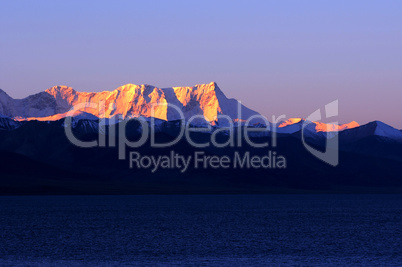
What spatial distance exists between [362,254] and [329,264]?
900cm

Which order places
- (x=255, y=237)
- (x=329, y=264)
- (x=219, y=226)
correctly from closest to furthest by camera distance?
(x=329, y=264) → (x=255, y=237) → (x=219, y=226)

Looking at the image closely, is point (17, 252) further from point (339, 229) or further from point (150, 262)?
point (339, 229)

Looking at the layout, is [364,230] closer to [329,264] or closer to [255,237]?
[255,237]

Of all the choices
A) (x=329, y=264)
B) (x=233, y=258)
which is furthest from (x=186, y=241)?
(x=329, y=264)

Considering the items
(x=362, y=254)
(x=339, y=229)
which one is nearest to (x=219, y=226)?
(x=339, y=229)

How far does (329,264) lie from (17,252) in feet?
93.8

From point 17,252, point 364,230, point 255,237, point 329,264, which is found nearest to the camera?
point 329,264

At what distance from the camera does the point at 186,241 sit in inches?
3351

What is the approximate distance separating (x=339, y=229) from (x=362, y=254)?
115 feet

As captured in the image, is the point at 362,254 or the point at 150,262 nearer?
the point at 150,262

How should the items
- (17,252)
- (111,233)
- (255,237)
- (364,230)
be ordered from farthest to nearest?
(364,230), (111,233), (255,237), (17,252)

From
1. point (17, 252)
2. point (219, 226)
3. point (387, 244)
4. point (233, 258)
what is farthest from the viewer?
point (219, 226)

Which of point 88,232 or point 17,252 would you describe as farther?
point 88,232

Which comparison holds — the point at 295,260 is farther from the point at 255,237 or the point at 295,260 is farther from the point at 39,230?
the point at 39,230
